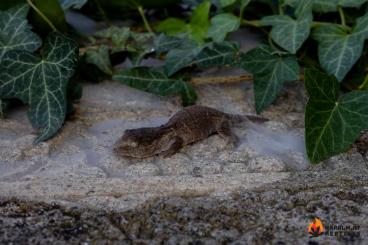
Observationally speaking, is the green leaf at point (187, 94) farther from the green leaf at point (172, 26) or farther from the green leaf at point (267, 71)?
the green leaf at point (172, 26)

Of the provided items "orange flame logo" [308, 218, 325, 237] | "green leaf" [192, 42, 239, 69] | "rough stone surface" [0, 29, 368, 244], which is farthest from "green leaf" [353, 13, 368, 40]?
"orange flame logo" [308, 218, 325, 237]

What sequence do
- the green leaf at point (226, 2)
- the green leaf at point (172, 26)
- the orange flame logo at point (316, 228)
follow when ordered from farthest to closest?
the green leaf at point (172, 26) < the green leaf at point (226, 2) < the orange flame logo at point (316, 228)

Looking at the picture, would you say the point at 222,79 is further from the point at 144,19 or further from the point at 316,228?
the point at 316,228

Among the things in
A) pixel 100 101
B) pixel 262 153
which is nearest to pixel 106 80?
pixel 100 101

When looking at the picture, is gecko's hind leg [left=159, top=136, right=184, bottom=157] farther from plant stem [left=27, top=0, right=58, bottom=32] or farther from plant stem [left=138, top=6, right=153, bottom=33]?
plant stem [left=138, top=6, right=153, bottom=33]

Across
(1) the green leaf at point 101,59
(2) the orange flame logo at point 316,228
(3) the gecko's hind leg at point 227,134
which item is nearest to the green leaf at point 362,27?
(3) the gecko's hind leg at point 227,134
